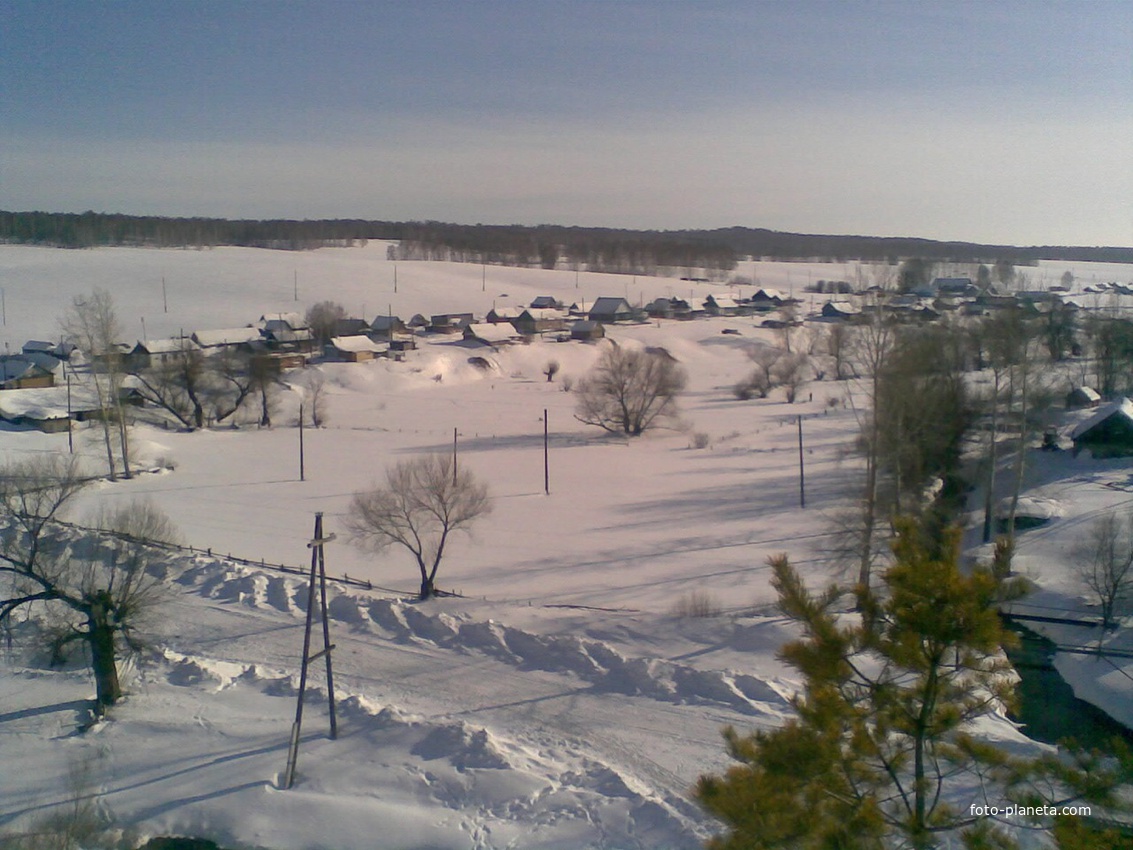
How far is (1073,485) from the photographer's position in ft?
50.0

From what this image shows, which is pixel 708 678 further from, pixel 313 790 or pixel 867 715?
pixel 867 715

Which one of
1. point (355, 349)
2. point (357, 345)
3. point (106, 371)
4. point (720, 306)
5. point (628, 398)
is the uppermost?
point (720, 306)

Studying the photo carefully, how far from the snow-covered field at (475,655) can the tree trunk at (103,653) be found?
19cm

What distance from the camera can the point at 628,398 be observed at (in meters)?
25.0

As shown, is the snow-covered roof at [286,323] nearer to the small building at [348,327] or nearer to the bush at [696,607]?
the small building at [348,327]

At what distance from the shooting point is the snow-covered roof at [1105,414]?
1664 cm

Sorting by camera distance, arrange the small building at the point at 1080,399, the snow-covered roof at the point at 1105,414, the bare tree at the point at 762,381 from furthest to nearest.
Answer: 1. the bare tree at the point at 762,381
2. the small building at the point at 1080,399
3. the snow-covered roof at the point at 1105,414

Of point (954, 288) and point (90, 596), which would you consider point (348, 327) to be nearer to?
point (90, 596)

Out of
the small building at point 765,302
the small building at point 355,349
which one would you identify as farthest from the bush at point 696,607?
the small building at point 765,302

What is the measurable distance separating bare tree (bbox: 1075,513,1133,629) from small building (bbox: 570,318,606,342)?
32.7 meters

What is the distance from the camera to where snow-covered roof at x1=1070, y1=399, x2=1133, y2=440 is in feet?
54.6

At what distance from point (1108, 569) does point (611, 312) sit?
132ft

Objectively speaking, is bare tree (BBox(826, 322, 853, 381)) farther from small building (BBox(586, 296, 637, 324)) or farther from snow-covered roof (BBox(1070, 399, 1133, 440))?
small building (BBox(586, 296, 637, 324))

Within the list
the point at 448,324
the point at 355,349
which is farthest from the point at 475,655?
the point at 448,324
